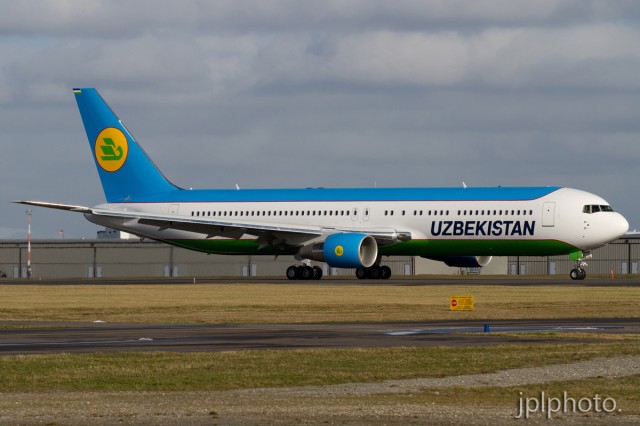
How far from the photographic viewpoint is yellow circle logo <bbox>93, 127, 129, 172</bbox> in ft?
253

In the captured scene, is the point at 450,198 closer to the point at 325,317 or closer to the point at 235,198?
the point at 235,198

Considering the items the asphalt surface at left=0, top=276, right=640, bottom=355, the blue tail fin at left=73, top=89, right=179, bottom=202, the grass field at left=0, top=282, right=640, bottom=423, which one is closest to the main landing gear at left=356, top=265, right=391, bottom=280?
the blue tail fin at left=73, top=89, right=179, bottom=202

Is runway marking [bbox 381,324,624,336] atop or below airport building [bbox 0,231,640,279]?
below

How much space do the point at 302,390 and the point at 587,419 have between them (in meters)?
5.02

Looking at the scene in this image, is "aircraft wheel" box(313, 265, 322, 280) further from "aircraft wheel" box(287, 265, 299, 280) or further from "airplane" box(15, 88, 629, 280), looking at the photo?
"aircraft wheel" box(287, 265, 299, 280)

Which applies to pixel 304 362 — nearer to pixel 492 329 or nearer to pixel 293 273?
A: pixel 492 329

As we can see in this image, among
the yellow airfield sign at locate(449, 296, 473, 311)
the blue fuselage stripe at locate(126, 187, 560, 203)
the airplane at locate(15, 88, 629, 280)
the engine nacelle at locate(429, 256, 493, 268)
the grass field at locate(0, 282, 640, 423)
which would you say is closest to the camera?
the grass field at locate(0, 282, 640, 423)

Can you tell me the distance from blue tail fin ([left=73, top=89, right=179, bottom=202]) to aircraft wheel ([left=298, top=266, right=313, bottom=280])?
1034 cm

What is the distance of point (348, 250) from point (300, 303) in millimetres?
21483

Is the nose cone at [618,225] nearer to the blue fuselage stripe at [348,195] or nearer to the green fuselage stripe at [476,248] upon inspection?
the green fuselage stripe at [476,248]

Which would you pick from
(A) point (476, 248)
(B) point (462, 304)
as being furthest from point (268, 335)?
(A) point (476, 248)

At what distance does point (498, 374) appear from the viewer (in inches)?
840

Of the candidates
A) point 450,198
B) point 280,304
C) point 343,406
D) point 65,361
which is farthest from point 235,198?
point 343,406

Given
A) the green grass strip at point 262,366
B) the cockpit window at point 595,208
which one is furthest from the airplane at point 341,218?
the green grass strip at point 262,366
